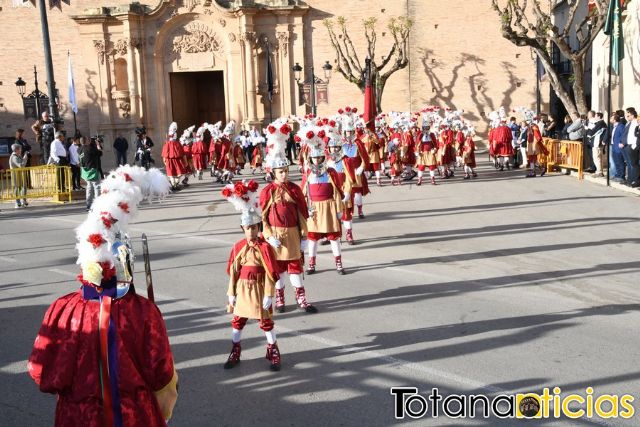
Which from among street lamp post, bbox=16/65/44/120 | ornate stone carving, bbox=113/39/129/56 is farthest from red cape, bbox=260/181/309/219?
ornate stone carving, bbox=113/39/129/56

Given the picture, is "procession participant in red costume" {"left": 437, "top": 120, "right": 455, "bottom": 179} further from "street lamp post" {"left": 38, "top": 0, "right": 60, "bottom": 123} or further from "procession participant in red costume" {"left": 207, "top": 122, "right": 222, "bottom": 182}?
"street lamp post" {"left": 38, "top": 0, "right": 60, "bottom": 123}

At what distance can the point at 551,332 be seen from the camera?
7734 millimetres

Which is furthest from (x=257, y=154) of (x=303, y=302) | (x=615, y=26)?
(x=303, y=302)

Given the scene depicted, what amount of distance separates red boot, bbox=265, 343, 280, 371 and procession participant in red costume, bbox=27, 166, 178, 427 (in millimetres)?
2607

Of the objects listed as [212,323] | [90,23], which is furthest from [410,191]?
[90,23]

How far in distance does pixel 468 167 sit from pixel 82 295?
20.2 metres

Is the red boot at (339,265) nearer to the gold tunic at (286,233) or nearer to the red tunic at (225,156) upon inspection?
the gold tunic at (286,233)

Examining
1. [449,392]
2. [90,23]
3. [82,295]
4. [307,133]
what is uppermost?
[90,23]

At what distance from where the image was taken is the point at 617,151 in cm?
1900

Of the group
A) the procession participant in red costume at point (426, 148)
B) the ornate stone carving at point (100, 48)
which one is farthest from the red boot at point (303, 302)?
the ornate stone carving at point (100, 48)

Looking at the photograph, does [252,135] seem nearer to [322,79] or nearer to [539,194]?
[322,79]

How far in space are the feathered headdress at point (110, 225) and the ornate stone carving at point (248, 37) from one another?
31982mm

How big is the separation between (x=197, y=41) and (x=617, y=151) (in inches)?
939

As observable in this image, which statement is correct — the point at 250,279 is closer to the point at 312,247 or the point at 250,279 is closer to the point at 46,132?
the point at 312,247
